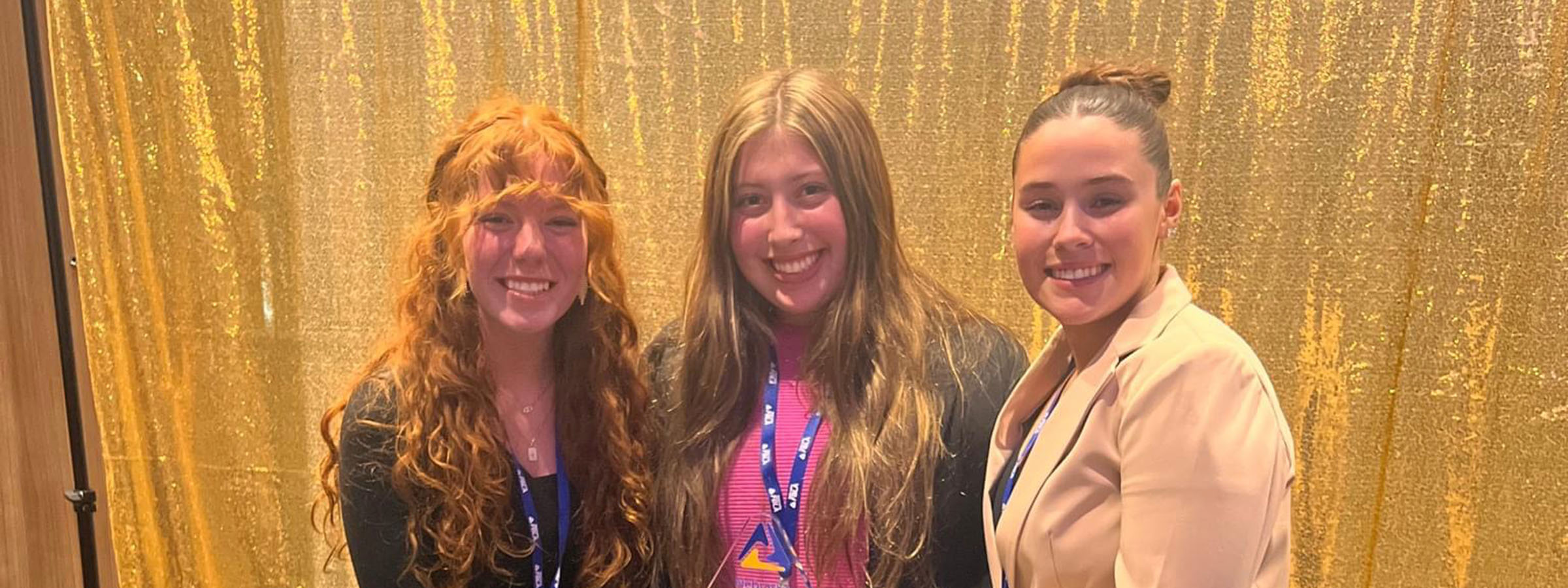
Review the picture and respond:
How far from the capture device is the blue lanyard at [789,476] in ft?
4.59

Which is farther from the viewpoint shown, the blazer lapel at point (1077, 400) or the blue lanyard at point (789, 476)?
the blue lanyard at point (789, 476)

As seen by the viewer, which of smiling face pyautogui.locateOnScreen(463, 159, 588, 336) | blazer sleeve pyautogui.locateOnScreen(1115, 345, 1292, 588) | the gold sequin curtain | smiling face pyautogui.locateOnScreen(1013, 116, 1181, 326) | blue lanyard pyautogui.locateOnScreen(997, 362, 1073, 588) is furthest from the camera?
the gold sequin curtain

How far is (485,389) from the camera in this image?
4.64ft

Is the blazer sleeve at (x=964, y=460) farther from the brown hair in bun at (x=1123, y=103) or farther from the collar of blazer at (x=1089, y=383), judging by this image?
the brown hair in bun at (x=1123, y=103)

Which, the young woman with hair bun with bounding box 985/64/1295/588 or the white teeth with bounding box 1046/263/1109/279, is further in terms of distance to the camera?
the white teeth with bounding box 1046/263/1109/279

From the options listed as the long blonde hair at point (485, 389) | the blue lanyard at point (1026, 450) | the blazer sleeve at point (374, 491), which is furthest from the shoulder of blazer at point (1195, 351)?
the blazer sleeve at point (374, 491)

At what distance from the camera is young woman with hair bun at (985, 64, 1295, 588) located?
92cm

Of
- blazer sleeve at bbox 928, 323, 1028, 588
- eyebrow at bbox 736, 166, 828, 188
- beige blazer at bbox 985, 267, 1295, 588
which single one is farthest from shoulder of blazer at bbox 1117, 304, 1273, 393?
eyebrow at bbox 736, 166, 828, 188

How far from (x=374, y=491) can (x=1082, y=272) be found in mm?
1038

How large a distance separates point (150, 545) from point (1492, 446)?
11.0ft

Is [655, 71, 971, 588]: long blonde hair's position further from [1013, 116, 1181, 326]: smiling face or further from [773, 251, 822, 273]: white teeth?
[1013, 116, 1181, 326]: smiling face

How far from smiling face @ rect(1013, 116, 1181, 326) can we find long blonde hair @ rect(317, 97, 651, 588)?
66cm

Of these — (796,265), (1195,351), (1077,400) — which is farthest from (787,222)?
(1195,351)

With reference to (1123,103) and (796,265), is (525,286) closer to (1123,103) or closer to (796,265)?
(796,265)
